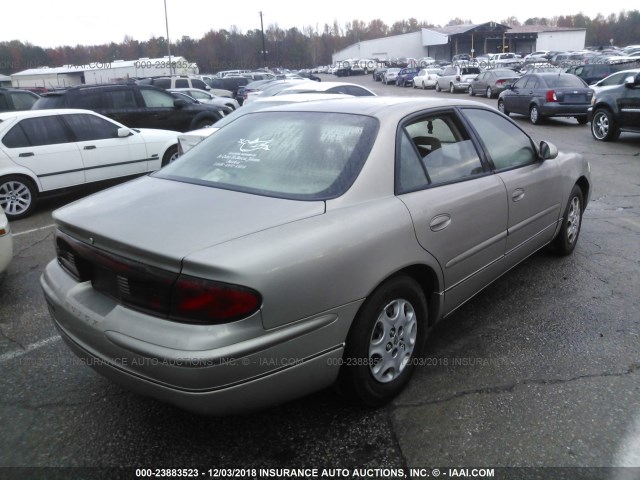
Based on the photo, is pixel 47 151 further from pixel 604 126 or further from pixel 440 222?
pixel 604 126

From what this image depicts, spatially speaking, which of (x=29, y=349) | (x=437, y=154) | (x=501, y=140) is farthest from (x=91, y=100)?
(x=437, y=154)

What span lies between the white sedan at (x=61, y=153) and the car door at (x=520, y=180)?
5.95 metres

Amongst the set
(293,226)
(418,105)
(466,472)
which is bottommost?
(466,472)

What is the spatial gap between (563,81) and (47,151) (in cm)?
1399

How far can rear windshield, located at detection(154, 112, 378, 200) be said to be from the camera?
8.93 feet

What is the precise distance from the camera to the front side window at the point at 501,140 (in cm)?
367

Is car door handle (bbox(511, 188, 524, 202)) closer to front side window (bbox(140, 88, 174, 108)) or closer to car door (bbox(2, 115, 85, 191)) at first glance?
car door (bbox(2, 115, 85, 191))

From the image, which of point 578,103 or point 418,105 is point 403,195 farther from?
point 578,103

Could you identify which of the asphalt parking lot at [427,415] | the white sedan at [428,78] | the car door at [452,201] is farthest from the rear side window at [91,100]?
the white sedan at [428,78]

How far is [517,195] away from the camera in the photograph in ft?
12.2

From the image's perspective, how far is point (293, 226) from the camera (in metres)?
2.33

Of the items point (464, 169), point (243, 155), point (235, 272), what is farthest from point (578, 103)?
point (235, 272)

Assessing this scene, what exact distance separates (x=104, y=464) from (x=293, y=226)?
1417 millimetres

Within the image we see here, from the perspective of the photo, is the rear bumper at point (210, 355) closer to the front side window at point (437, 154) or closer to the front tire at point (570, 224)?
the front side window at point (437, 154)
